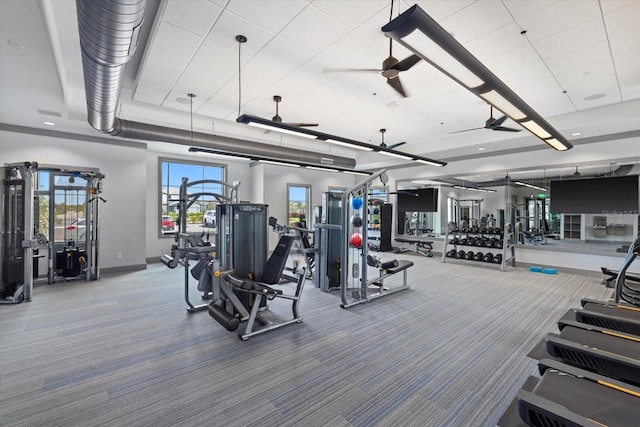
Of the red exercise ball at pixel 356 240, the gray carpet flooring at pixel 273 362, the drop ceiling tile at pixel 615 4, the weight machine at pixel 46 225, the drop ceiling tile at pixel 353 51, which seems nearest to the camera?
the gray carpet flooring at pixel 273 362

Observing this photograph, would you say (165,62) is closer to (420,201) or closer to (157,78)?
(157,78)

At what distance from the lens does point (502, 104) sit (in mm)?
2740

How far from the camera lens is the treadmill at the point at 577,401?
1350mm

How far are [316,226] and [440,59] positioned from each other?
3312mm

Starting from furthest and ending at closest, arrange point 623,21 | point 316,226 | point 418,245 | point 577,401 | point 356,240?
point 418,245 < point 316,226 < point 356,240 < point 623,21 < point 577,401

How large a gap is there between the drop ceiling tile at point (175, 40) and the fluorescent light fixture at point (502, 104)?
10.1 ft

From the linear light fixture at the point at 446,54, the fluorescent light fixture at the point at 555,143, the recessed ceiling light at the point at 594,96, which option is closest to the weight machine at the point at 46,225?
the linear light fixture at the point at 446,54

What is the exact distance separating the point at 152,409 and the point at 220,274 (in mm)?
→ 1356

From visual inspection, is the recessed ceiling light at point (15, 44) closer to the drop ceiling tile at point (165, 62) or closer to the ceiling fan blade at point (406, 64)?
the drop ceiling tile at point (165, 62)

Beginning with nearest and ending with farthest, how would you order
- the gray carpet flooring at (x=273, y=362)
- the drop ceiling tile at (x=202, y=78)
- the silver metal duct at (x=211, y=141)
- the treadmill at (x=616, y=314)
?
1. the gray carpet flooring at (x=273, y=362)
2. the treadmill at (x=616, y=314)
3. the drop ceiling tile at (x=202, y=78)
4. the silver metal duct at (x=211, y=141)

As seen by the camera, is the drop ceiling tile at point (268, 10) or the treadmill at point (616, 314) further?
the drop ceiling tile at point (268, 10)

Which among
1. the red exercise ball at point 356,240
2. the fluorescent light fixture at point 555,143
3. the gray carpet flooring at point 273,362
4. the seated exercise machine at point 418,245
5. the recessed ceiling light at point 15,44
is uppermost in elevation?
the recessed ceiling light at point 15,44

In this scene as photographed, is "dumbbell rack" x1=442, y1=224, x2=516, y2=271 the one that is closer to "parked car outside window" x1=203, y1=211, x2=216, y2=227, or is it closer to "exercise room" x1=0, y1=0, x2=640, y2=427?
"exercise room" x1=0, y1=0, x2=640, y2=427

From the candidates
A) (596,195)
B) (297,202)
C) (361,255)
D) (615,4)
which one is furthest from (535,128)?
(297,202)
